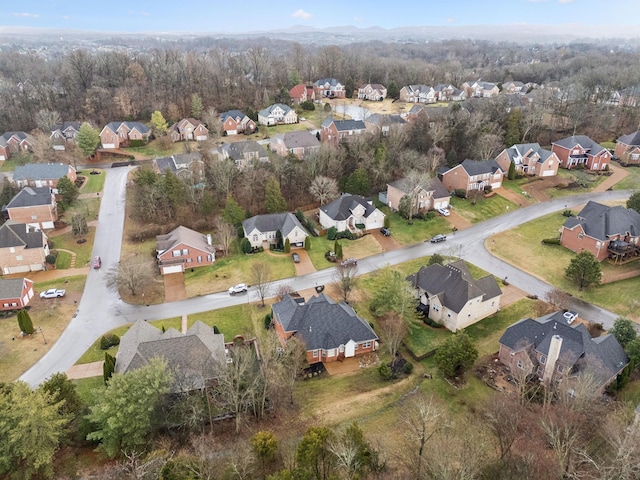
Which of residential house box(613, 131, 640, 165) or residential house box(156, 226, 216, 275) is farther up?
residential house box(613, 131, 640, 165)

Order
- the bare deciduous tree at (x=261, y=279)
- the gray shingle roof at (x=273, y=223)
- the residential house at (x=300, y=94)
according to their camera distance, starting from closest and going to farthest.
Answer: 1. the bare deciduous tree at (x=261, y=279)
2. the gray shingle roof at (x=273, y=223)
3. the residential house at (x=300, y=94)

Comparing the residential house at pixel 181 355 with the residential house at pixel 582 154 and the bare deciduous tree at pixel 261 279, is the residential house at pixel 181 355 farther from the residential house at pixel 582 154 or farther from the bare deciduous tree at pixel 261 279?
the residential house at pixel 582 154

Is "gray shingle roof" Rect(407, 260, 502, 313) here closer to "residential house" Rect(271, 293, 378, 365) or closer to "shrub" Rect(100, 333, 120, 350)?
"residential house" Rect(271, 293, 378, 365)

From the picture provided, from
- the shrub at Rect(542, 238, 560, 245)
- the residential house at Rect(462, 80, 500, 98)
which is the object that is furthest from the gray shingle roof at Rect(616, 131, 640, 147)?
the residential house at Rect(462, 80, 500, 98)

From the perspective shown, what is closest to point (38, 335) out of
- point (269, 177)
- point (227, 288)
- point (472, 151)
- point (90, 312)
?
point (90, 312)

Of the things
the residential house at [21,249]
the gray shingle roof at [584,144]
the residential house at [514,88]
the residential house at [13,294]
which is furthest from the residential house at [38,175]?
the residential house at [514,88]

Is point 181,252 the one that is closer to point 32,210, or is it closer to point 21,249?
point 21,249
